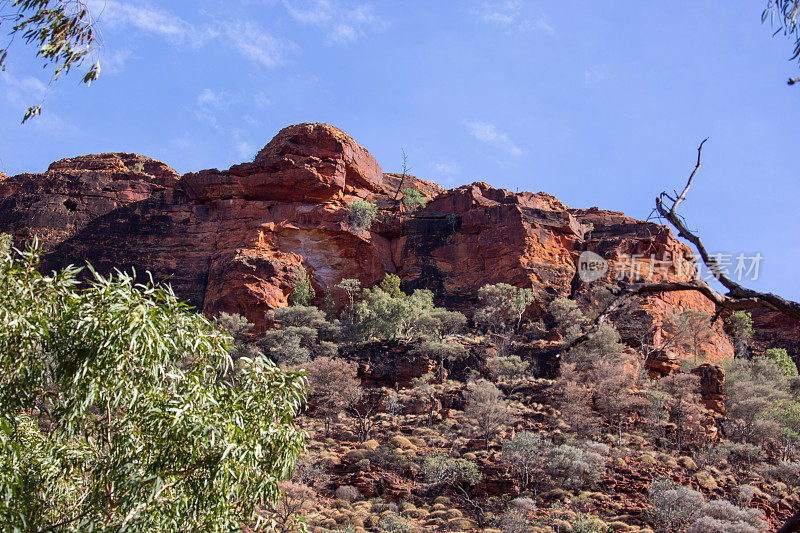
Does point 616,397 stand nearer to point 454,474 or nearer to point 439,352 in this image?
point 439,352

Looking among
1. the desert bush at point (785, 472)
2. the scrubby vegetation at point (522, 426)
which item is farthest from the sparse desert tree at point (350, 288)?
the desert bush at point (785, 472)

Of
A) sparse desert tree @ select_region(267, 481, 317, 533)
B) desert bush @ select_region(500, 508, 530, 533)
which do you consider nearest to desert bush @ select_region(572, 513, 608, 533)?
desert bush @ select_region(500, 508, 530, 533)

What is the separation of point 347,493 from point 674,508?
360 inches

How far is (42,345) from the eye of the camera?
6344 mm

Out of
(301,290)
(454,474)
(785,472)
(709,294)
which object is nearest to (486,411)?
(454,474)

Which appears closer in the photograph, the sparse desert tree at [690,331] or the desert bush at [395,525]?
the desert bush at [395,525]

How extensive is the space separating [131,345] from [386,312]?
98.9ft

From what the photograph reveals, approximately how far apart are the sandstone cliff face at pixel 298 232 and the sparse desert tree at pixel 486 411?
1462cm

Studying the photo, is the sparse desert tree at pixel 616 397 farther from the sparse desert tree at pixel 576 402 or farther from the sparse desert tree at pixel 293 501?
the sparse desert tree at pixel 293 501

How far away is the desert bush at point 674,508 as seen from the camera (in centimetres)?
1753

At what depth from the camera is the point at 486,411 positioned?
24.5 m

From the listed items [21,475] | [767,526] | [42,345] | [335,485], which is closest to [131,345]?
[42,345]

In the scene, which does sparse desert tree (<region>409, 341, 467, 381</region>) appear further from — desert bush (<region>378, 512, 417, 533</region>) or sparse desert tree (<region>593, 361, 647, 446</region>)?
desert bush (<region>378, 512, 417, 533</region>)

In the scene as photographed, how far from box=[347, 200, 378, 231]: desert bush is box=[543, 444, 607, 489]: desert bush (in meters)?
24.1
